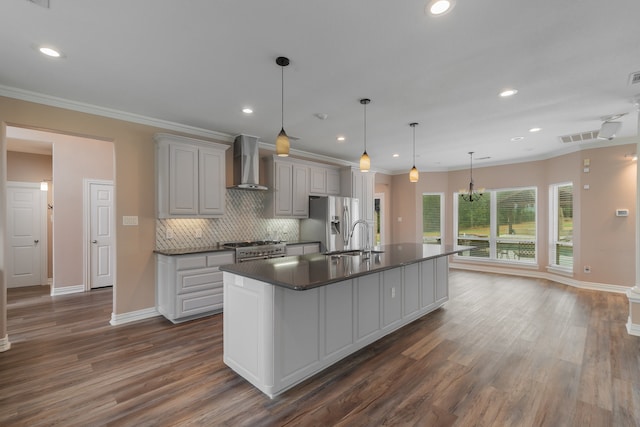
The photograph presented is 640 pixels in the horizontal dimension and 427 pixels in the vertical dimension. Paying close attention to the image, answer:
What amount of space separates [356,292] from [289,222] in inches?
118

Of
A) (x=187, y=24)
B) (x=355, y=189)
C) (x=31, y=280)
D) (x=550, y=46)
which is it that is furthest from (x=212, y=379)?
(x=31, y=280)

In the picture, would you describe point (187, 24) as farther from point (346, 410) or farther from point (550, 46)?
point (346, 410)

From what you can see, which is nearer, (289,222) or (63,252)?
(63,252)

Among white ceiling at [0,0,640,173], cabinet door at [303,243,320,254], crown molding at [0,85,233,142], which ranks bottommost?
cabinet door at [303,243,320,254]

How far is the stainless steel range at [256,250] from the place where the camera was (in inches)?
160

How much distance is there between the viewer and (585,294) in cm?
495

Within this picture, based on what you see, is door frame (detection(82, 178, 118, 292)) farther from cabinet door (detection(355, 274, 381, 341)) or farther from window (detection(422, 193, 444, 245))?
window (detection(422, 193, 444, 245))

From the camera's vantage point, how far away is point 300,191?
213 inches

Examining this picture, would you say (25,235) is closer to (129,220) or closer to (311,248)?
(129,220)

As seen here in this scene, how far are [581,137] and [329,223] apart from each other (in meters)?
4.44

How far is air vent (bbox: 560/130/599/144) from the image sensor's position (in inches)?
180

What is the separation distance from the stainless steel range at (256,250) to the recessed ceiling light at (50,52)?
2644 mm

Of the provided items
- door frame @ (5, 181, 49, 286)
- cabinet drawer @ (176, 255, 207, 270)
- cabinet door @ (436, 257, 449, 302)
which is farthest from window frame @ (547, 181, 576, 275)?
door frame @ (5, 181, 49, 286)

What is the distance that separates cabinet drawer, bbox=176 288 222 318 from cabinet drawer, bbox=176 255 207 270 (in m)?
0.36
